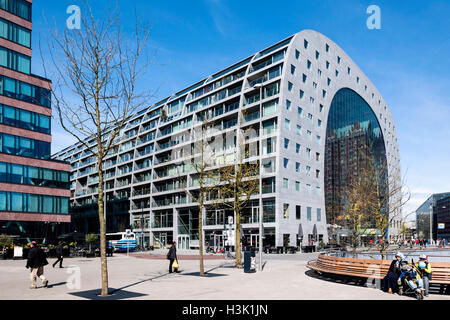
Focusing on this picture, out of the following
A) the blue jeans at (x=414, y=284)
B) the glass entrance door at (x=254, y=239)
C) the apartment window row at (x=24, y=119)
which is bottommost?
the glass entrance door at (x=254, y=239)

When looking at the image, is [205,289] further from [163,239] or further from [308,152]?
[163,239]

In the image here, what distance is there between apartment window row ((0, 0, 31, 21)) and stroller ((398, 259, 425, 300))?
163 feet

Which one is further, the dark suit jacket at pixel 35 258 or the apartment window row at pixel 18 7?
the apartment window row at pixel 18 7

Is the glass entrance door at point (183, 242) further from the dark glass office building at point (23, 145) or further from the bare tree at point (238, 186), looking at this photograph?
the bare tree at point (238, 186)

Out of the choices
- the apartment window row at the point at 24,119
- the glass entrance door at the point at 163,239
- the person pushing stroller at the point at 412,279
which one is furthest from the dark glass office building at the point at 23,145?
the person pushing stroller at the point at 412,279

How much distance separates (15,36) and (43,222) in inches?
843

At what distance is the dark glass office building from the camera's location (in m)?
46.8

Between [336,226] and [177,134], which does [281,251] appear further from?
[177,134]

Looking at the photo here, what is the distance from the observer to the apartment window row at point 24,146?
153 ft

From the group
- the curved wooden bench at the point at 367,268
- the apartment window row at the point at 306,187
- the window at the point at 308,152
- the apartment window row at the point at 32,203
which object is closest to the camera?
the curved wooden bench at the point at 367,268

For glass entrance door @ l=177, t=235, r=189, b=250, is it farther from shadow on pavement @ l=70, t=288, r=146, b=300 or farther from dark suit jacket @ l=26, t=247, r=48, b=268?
shadow on pavement @ l=70, t=288, r=146, b=300

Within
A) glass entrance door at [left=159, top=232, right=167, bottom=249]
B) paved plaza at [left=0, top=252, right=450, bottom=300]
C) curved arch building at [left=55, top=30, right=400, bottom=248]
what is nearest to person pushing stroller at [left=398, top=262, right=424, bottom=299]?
paved plaza at [left=0, top=252, right=450, bottom=300]

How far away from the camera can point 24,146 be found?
1917 inches

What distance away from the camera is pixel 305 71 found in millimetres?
63000
